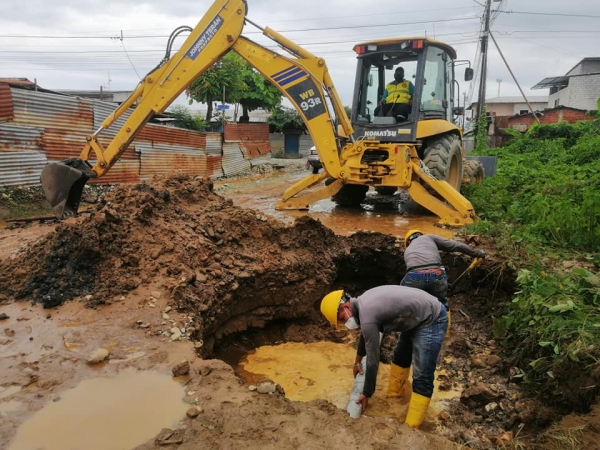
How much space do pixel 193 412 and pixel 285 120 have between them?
25965mm

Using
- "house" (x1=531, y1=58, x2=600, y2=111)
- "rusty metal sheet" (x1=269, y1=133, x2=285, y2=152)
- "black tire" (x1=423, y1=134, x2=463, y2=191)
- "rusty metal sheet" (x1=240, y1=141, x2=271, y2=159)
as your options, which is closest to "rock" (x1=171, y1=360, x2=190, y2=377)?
"black tire" (x1=423, y1=134, x2=463, y2=191)

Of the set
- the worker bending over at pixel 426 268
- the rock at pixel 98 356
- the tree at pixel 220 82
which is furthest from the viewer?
the tree at pixel 220 82

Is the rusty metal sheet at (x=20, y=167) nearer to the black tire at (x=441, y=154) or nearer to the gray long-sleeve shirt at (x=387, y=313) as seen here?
the black tire at (x=441, y=154)

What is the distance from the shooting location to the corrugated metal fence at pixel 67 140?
8.99 metres

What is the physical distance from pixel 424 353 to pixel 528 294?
1.61 meters

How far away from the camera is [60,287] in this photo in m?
4.70

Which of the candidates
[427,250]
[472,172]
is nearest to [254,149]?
[472,172]

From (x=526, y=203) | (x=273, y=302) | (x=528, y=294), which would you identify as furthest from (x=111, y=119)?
(x=526, y=203)

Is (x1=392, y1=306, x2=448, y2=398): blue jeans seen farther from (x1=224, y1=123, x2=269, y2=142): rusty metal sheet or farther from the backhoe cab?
(x1=224, y1=123, x2=269, y2=142): rusty metal sheet

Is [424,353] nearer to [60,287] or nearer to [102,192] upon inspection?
[60,287]

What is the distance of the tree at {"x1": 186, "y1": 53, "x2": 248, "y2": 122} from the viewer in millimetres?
19844

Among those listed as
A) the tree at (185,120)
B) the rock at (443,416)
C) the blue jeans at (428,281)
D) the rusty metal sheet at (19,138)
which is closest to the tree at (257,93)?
the tree at (185,120)

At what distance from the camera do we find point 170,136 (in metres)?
13.7

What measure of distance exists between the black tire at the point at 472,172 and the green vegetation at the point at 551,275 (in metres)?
0.64
